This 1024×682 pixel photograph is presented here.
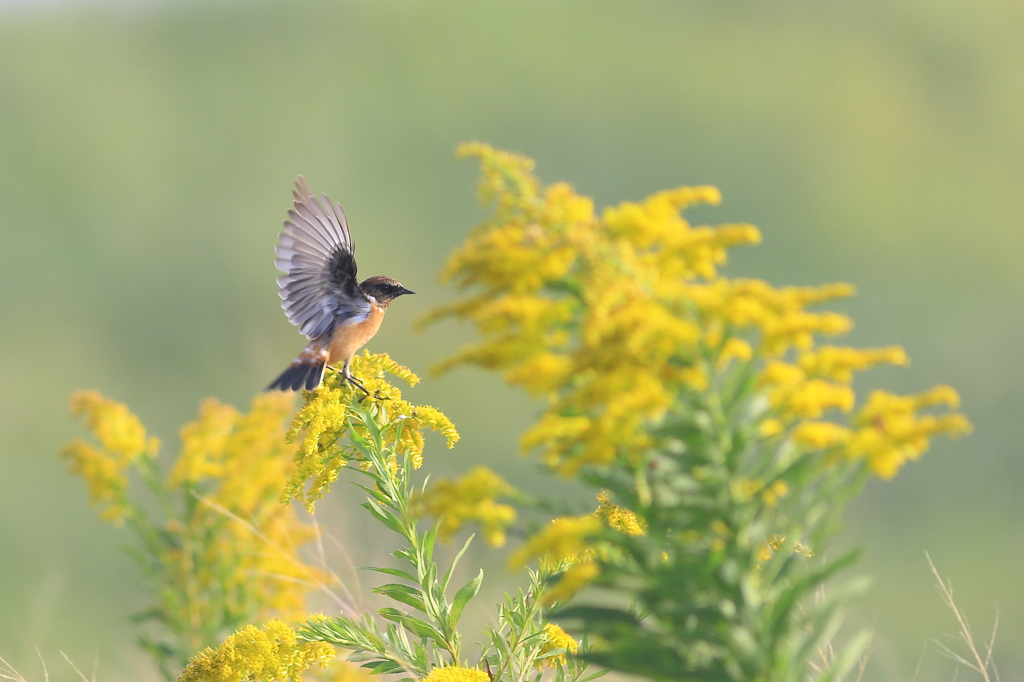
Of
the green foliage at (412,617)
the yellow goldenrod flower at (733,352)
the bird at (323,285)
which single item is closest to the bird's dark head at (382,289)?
the bird at (323,285)

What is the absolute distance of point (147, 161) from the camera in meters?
80.9

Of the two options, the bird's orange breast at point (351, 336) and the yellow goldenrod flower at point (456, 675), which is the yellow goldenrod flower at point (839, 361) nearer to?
the yellow goldenrod flower at point (456, 675)

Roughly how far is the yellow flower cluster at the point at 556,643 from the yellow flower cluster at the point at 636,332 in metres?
1.11

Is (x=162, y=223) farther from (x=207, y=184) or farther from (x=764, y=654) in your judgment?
(x=764, y=654)

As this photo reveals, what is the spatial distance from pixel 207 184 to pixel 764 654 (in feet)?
276

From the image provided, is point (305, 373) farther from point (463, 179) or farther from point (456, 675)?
point (463, 179)

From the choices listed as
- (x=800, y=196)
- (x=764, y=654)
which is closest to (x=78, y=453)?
(x=764, y=654)

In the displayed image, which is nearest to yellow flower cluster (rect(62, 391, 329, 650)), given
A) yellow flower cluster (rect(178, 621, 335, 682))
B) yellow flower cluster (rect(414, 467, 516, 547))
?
yellow flower cluster (rect(178, 621, 335, 682))

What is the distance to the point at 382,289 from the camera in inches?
181

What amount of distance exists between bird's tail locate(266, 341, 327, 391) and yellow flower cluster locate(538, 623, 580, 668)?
3.96 ft

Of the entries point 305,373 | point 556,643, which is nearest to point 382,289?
point 305,373

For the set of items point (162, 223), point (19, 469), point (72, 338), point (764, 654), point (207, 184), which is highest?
point (207, 184)

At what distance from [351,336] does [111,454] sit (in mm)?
2350

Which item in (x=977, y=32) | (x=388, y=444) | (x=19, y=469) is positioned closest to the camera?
(x=388, y=444)
